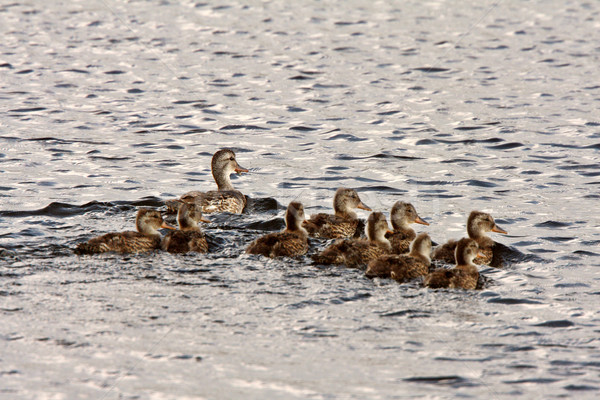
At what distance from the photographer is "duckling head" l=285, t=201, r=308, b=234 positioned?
9.23 m

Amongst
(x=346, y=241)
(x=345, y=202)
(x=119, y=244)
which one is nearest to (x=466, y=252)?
(x=346, y=241)

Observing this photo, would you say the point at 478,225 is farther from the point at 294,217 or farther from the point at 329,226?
the point at 294,217

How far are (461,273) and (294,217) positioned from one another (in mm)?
2045

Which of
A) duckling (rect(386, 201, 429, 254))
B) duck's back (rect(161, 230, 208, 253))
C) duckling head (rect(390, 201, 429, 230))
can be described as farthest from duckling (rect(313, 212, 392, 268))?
duck's back (rect(161, 230, 208, 253))

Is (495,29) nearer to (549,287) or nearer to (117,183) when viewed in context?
(117,183)

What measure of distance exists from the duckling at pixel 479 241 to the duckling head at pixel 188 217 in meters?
2.70

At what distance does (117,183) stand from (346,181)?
325 centimetres

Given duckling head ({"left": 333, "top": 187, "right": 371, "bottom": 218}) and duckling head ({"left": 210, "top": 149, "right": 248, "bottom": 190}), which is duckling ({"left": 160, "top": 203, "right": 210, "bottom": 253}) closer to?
duckling head ({"left": 333, "top": 187, "right": 371, "bottom": 218})

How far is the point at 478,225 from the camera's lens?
9.42 metres

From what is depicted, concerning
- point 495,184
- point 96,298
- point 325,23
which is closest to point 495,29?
point 325,23

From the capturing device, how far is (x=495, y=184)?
468 inches

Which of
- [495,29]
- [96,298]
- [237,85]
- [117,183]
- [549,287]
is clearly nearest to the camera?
[96,298]

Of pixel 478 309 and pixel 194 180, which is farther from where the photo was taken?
pixel 194 180

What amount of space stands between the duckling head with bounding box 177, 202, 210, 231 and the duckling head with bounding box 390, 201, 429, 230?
2.31 m
